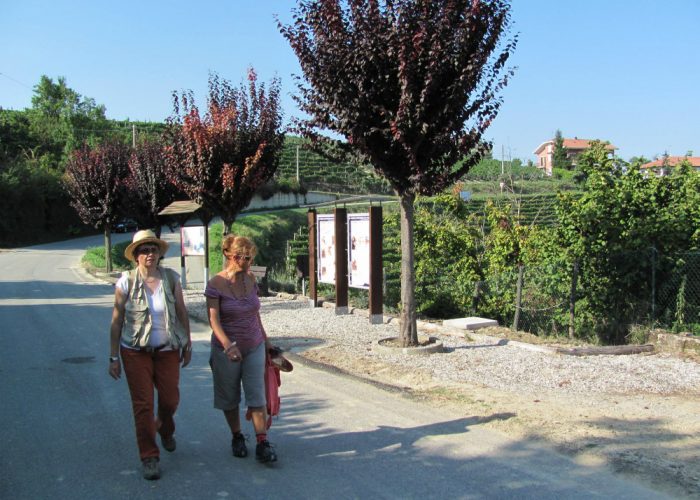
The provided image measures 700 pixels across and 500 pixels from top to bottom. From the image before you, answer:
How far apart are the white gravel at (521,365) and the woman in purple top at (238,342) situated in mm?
3274

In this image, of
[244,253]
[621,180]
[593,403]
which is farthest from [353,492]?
[621,180]

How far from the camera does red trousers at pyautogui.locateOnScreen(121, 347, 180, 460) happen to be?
4535mm

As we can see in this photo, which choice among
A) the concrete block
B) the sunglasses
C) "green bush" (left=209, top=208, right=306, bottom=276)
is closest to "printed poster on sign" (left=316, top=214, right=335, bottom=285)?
the concrete block

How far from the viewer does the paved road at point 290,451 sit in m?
4.35

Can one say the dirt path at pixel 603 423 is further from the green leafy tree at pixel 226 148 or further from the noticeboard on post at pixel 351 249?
the green leafy tree at pixel 226 148

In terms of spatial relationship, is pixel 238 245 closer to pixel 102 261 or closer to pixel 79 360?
pixel 79 360

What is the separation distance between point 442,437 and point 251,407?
1.64m

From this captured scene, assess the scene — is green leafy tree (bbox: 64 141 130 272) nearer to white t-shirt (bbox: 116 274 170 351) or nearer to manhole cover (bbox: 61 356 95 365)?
manhole cover (bbox: 61 356 95 365)

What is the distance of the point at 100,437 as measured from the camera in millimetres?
5414

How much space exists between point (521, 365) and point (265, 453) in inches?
172

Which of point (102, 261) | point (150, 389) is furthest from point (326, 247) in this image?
point (102, 261)

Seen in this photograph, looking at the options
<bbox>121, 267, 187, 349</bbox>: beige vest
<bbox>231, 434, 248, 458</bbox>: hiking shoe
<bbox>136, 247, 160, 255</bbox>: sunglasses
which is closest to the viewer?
<bbox>121, 267, 187, 349</bbox>: beige vest

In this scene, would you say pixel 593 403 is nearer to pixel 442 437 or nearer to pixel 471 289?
pixel 442 437

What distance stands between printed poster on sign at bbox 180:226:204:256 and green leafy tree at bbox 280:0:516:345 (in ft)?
28.3
